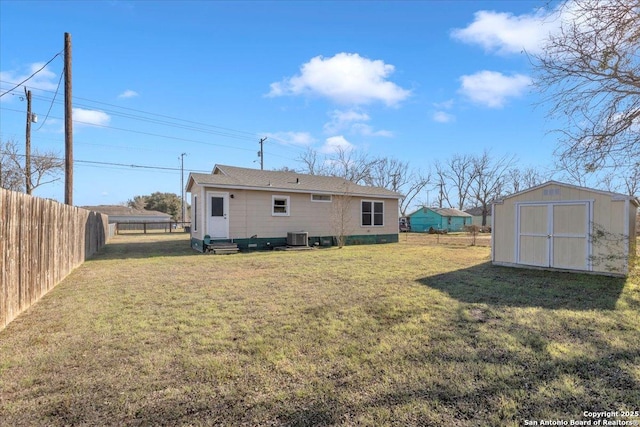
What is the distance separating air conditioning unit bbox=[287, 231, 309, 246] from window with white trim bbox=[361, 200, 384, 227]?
3800mm

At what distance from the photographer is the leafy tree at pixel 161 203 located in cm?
5384

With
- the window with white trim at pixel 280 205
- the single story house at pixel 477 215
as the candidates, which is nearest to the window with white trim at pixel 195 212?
the window with white trim at pixel 280 205

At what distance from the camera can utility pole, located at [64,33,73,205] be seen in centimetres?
1073

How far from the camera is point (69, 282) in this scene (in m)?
6.76

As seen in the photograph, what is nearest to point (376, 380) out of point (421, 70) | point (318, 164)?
point (421, 70)

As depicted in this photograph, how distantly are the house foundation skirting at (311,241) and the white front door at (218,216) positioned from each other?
34cm

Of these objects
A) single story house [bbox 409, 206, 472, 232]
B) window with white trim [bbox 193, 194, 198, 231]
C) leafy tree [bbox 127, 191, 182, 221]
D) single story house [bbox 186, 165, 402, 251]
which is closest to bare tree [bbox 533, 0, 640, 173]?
single story house [bbox 186, 165, 402, 251]

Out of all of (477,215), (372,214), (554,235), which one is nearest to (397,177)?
(477,215)

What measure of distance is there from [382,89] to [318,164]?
21582mm

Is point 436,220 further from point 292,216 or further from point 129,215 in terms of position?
point 129,215

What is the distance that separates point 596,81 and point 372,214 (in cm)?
1158

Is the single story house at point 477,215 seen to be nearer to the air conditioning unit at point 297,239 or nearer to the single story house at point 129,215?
the air conditioning unit at point 297,239

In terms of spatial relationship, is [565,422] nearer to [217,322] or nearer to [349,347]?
[349,347]

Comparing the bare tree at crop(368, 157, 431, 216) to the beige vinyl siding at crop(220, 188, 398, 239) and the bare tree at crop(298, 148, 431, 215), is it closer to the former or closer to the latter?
the bare tree at crop(298, 148, 431, 215)
